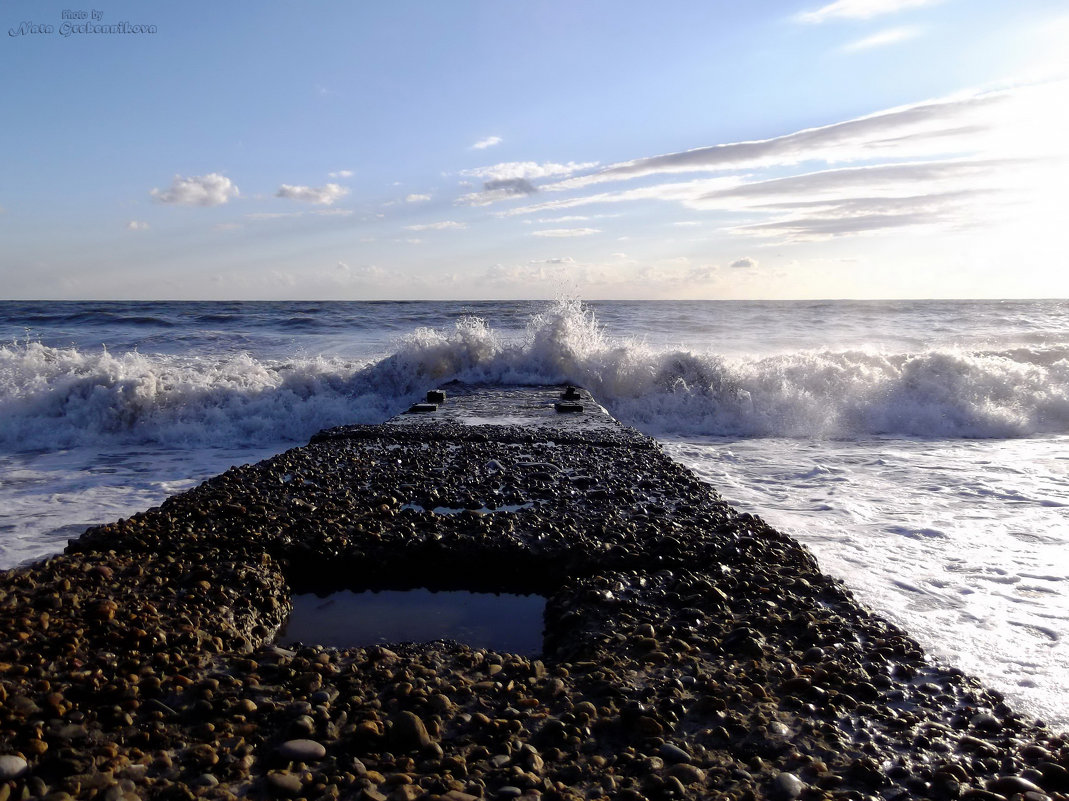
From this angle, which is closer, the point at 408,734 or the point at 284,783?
the point at 284,783

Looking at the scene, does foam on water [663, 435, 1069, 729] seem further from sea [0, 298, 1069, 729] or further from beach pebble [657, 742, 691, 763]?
beach pebble [657, 742, 691, 763]

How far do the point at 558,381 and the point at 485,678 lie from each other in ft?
31.5

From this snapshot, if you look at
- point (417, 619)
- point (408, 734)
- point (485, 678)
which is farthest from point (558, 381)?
point (408, 734)

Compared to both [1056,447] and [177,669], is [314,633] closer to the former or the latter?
[177,669]

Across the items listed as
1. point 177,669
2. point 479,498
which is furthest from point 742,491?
point 177,669

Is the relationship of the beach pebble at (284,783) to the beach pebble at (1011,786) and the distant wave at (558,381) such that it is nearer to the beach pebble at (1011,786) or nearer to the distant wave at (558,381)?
the beach pebble at (1011,786)

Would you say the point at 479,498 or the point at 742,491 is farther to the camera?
the point at 742,491

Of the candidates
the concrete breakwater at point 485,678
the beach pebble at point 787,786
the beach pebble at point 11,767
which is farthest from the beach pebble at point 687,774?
the beach pebble at point 11,767

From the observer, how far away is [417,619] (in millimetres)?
3418

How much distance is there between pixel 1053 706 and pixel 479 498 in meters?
3.14

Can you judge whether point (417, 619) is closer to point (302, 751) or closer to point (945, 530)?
point (302, 751)

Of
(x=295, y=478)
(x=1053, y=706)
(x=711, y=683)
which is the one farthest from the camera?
(x=295, y=478)

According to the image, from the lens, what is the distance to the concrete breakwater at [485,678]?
6.72 ft

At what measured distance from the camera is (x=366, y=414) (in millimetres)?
11414
